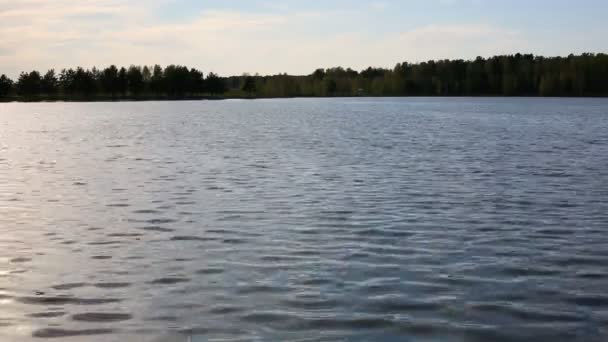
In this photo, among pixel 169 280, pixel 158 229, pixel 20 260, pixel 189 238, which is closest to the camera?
pixel 169 280

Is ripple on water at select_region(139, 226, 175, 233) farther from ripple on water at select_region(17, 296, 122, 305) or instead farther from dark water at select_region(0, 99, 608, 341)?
ripple on water at select_region(17, 296, 122, 305)

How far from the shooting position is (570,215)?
20406mm

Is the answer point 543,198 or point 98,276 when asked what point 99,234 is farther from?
point 543,198

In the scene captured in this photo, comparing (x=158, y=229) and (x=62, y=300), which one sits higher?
(x=62, y=300)

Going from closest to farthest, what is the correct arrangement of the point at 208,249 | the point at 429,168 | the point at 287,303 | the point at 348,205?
the point at 287,303 → the point at 208,249 → the point at 348,205 → the point at 429,168

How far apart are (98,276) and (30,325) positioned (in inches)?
112

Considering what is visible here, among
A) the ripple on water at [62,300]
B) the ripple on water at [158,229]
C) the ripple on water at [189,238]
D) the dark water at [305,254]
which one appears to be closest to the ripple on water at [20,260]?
the dark water at [305,254]

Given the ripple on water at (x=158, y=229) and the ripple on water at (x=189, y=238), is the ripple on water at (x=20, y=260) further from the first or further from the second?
the ripple on water at (x=158, y=229)

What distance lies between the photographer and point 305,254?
15.3 m

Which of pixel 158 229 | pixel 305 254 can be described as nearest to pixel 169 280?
pixel 305 254

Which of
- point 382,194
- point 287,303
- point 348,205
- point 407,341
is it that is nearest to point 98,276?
point 287,303

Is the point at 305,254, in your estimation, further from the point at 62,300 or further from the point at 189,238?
the point at 62,300

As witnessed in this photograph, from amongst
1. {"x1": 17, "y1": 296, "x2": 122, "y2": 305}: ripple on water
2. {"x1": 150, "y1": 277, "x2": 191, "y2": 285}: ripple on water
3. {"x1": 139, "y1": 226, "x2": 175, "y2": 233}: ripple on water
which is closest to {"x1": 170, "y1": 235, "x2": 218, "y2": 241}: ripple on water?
{"x1": 139, "y1": 226, "x2": 175, "y2": 233}: ripple on water

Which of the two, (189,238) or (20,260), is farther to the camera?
(189,238)
